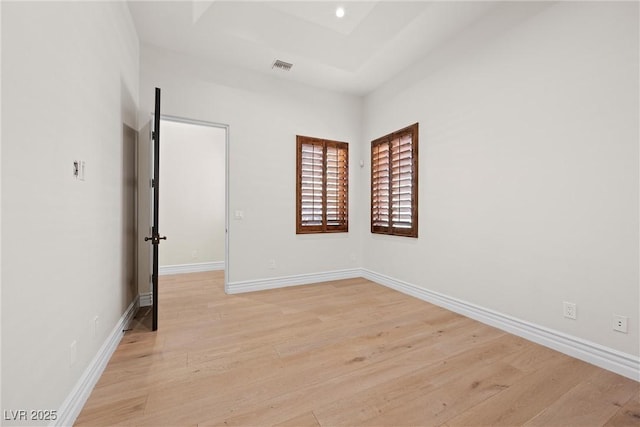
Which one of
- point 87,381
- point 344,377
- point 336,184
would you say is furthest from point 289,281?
point 87,381

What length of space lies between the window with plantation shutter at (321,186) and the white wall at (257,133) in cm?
12

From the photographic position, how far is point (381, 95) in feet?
13.6

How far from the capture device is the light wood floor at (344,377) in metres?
1.46

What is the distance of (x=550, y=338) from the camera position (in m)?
2.21

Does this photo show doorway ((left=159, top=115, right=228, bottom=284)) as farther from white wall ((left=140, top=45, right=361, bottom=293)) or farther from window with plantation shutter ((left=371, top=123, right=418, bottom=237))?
window with plantation shutter ((left=371, top=123, right=418, bottom=237))

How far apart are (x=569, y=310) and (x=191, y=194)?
5.23 metres

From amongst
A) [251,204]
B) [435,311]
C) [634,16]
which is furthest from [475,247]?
[251,204]

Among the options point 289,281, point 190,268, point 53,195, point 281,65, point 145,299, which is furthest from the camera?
point 190,268

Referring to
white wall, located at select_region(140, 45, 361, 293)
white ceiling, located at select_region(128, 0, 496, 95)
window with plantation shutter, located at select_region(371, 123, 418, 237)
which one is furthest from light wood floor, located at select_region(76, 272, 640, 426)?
white ceiling, located at select_region(128, 0, 496, 95)

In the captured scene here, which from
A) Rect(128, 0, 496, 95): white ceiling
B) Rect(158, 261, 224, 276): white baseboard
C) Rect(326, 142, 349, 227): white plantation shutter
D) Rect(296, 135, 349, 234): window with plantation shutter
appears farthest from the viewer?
Rect(158, 261, 224, 276): white baseboard

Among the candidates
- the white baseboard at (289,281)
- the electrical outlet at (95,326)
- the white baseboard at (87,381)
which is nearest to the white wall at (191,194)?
the white baseboard at (289,281)

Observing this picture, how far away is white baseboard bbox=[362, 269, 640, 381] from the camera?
1843 mm

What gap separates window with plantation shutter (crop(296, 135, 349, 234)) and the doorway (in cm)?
168

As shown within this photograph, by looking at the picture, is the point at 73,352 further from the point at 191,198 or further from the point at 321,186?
the point at 191,198
